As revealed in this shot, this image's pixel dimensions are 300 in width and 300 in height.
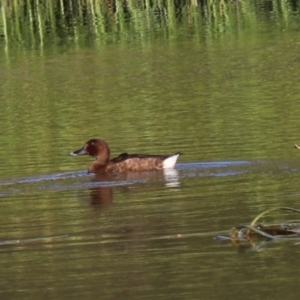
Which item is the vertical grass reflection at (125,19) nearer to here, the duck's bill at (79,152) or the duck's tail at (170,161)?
the duck's bill at (79,152)

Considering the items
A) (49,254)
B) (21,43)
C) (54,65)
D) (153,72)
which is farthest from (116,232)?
(21,43)

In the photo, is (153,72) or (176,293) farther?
(153,72)

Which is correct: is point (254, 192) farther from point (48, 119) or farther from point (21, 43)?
point (21, 43)

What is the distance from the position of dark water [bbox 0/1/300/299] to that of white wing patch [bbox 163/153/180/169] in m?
0.13

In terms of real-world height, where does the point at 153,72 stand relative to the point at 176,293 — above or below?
below

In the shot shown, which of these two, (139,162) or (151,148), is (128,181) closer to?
(139,162)

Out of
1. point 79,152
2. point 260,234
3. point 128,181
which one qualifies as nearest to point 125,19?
point 79,152

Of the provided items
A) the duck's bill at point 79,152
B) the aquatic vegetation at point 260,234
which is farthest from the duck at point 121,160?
the aquatic vegetation at point 260,234

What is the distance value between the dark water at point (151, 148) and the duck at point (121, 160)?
0.13m

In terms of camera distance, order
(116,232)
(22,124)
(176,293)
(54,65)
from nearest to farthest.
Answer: (176,293), (116,232), (22,124), (54,65)

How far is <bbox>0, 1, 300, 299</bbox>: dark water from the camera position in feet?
28.0

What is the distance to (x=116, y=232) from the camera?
394 inches

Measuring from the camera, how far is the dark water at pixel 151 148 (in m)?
8.52

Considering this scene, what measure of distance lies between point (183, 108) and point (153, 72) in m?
4.91
